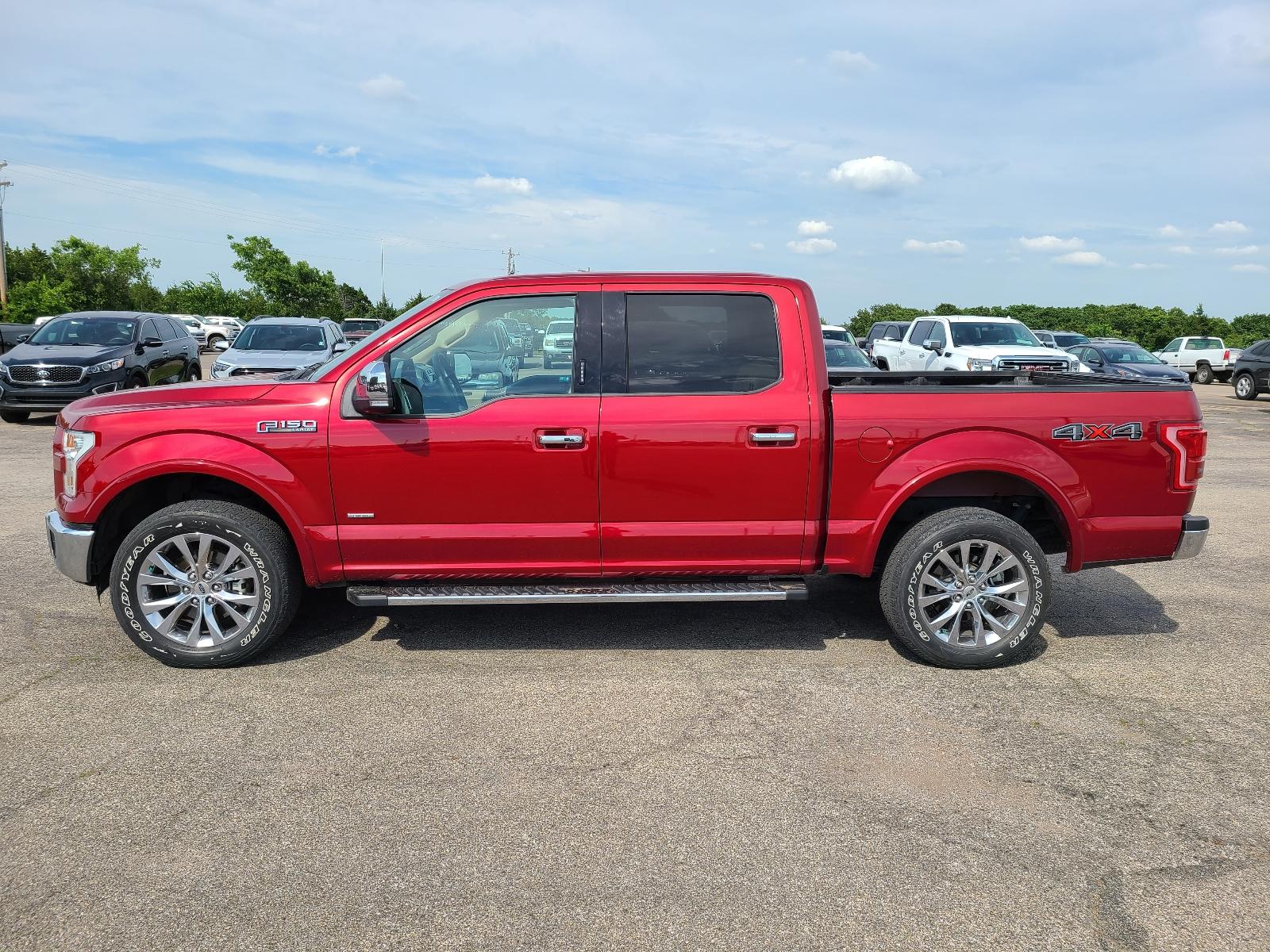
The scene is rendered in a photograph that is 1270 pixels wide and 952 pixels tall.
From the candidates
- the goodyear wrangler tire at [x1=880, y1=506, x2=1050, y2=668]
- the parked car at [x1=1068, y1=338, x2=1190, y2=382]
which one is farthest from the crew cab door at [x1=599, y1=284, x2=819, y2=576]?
the parked car at [x1=1068, y1=338, x2=1190, y2=382]

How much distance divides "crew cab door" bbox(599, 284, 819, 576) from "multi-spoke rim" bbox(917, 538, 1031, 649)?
2.34 ft

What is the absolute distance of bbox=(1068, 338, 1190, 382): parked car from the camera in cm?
2266

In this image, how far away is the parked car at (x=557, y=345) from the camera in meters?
4.82

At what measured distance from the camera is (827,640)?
5.34 meters

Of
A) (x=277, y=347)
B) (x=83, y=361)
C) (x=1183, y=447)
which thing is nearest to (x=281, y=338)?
(x=277, y=347)

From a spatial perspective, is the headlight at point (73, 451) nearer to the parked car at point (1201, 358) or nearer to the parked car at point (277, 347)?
the parked car at point (277, 347)

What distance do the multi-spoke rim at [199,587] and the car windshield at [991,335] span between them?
17.9m

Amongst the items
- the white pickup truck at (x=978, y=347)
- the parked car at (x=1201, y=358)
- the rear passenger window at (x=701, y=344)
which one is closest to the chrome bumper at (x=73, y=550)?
the rear passenger window at (x=701, y=344)

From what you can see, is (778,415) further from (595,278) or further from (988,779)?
(988,779)

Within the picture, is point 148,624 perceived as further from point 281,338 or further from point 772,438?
point 281,338

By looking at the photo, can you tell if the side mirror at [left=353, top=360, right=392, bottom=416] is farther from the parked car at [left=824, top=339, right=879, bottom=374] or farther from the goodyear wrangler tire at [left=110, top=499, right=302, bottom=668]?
the parked car at [left=824, top=339, right=879, bottom=374]

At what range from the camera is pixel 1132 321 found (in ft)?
152

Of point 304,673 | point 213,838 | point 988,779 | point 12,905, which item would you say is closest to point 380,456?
point 304,673

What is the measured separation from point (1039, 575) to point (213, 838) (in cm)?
386
